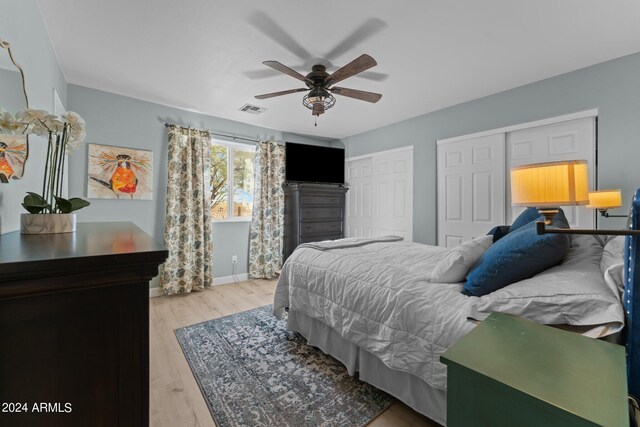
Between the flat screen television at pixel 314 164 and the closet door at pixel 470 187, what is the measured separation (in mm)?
1830

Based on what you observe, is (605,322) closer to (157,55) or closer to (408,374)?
(408,374)

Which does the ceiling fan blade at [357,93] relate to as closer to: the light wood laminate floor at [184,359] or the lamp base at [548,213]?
the lamp base at [548,213]

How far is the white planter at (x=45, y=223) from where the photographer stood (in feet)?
3.49

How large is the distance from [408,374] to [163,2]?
274 cm

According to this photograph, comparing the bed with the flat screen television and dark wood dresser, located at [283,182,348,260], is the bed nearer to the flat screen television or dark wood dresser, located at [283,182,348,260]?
dark wood dresser, located at [283,182,348,260]

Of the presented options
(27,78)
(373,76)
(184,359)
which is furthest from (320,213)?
(27,78)

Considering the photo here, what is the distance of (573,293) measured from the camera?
1.10 m

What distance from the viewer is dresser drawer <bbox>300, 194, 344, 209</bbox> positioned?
444 cm

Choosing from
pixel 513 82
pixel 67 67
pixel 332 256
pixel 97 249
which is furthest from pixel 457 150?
pixel 67 67

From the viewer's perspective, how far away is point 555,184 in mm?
863

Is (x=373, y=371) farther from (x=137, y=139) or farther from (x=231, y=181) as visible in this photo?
(x=137, y=139)

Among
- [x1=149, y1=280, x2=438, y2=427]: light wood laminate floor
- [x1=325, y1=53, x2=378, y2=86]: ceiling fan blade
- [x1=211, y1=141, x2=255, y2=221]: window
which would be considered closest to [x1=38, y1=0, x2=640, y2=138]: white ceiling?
[x1=325, y1=53, x2=378, y2=86]: ceiling fan blade

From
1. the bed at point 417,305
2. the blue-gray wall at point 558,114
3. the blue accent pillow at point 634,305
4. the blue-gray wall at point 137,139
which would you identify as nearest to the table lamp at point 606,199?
the blue-gray wall at point 558,114

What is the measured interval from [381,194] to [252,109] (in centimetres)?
237
